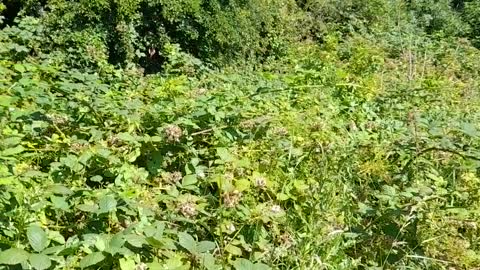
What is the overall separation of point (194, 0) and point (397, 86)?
2554 mm

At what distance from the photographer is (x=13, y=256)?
1520mm

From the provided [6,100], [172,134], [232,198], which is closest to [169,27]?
[6,100]

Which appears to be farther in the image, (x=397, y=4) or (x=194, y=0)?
(x=397, y=4)

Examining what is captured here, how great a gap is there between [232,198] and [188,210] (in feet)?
0.58

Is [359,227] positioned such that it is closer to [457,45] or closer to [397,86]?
[397,86]

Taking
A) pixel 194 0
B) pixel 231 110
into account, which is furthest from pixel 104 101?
pixel 194 0

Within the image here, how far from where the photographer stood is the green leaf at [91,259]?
162 centimetres

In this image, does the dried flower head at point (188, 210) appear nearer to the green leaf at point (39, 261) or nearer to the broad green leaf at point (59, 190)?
the broad green leaf at point (59, 190)

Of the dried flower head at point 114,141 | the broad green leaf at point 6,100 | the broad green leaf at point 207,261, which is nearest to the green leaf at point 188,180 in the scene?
the dried flower head at point 114,141

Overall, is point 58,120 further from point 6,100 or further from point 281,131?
point 281,131

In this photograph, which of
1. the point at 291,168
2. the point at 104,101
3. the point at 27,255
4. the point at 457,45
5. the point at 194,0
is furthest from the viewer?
the point at 457,45

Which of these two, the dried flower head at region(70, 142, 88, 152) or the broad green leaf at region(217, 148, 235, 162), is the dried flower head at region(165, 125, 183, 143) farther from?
the dried flower head at region(70, 142, 88, 152)

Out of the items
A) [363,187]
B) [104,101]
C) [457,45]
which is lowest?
[457,45]

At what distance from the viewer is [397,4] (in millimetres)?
10008
